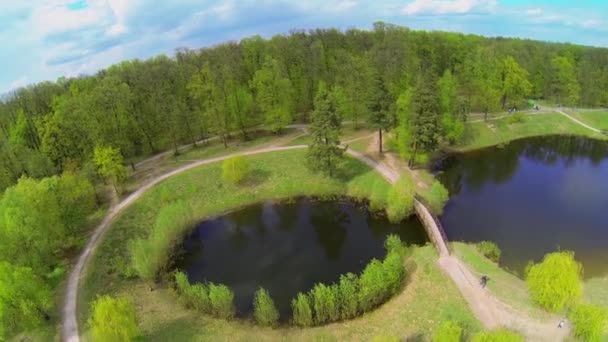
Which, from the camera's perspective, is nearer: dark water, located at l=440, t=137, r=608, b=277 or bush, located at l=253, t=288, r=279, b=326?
bush, located at l=253, t=288, r=279, b=326

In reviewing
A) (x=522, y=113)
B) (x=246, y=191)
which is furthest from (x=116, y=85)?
(x=522, y=113)

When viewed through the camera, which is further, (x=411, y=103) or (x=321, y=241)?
(x=411, y=103)

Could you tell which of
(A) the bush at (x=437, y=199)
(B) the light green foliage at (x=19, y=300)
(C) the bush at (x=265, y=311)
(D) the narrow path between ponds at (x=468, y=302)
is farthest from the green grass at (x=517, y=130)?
(B) the light green foliage at (x=19, y=300)

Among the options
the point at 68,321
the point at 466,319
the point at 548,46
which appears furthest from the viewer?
the point at 548,46

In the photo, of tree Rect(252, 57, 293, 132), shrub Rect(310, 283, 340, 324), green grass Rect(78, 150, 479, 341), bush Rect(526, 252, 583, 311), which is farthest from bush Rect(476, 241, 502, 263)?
tree Rect(252, 57, 293, 132)

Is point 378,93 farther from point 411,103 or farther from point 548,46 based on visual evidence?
point 548,46

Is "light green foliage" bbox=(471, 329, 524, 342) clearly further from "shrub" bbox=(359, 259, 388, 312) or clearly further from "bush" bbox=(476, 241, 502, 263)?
"bush" bbox=(476, 241, 502, 263)
